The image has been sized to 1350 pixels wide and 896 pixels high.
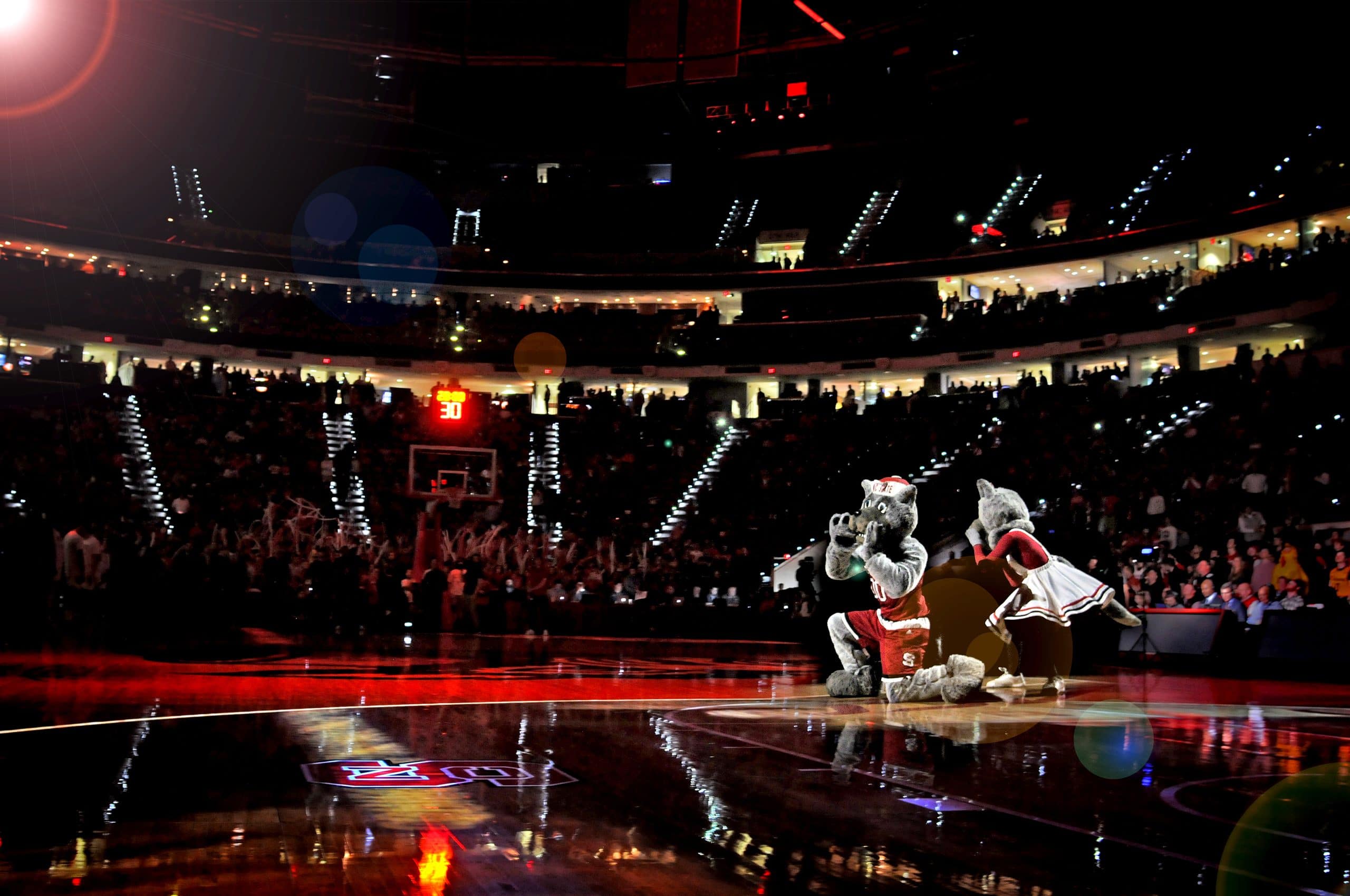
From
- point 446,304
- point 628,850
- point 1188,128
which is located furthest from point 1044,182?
point 628,850

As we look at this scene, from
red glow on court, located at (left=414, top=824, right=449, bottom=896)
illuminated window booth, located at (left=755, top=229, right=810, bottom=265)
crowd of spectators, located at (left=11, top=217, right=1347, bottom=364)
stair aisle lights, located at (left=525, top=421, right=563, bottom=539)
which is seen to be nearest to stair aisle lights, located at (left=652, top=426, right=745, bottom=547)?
stair aisle lights, located at (left=525, top=421, right=563, bottom=539)

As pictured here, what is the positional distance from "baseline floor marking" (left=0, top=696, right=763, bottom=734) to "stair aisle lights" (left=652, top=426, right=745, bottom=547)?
60.5 feet

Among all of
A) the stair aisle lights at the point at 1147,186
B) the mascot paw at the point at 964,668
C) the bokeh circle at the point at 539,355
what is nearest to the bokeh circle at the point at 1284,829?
the mascot paw at the point at 964,668

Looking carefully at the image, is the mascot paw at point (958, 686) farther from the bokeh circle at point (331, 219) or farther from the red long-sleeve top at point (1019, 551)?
the bokeh circle at point (331, 219)

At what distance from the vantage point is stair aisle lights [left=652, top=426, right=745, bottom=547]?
28953 millimetres

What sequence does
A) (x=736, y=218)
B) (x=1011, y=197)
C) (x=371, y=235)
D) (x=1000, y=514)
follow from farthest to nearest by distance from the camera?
(x=736, y=218) < (x=371, y=235) < (x=1011, y=197) < (x=1000, y=514)

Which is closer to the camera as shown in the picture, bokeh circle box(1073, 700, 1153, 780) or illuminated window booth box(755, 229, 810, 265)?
bokeh circle box(1073, 700, 1153, 780)

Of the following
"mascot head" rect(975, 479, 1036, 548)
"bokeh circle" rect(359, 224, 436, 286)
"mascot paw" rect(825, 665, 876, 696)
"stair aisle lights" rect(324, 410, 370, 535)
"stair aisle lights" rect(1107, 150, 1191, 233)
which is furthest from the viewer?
"bokeh circle" rect(359, 224, 436, 286)

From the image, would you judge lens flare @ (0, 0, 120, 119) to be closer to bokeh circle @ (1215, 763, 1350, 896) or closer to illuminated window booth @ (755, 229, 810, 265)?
bokeh circle @ (1215, 763, 1350, 896)

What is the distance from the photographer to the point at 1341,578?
1441cm

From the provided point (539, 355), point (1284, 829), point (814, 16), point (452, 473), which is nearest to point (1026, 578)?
point (1284, 829)

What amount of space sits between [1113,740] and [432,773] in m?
4.28

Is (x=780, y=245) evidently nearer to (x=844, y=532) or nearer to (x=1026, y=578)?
(x=1026, y=578)

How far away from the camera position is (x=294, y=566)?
22172mm
